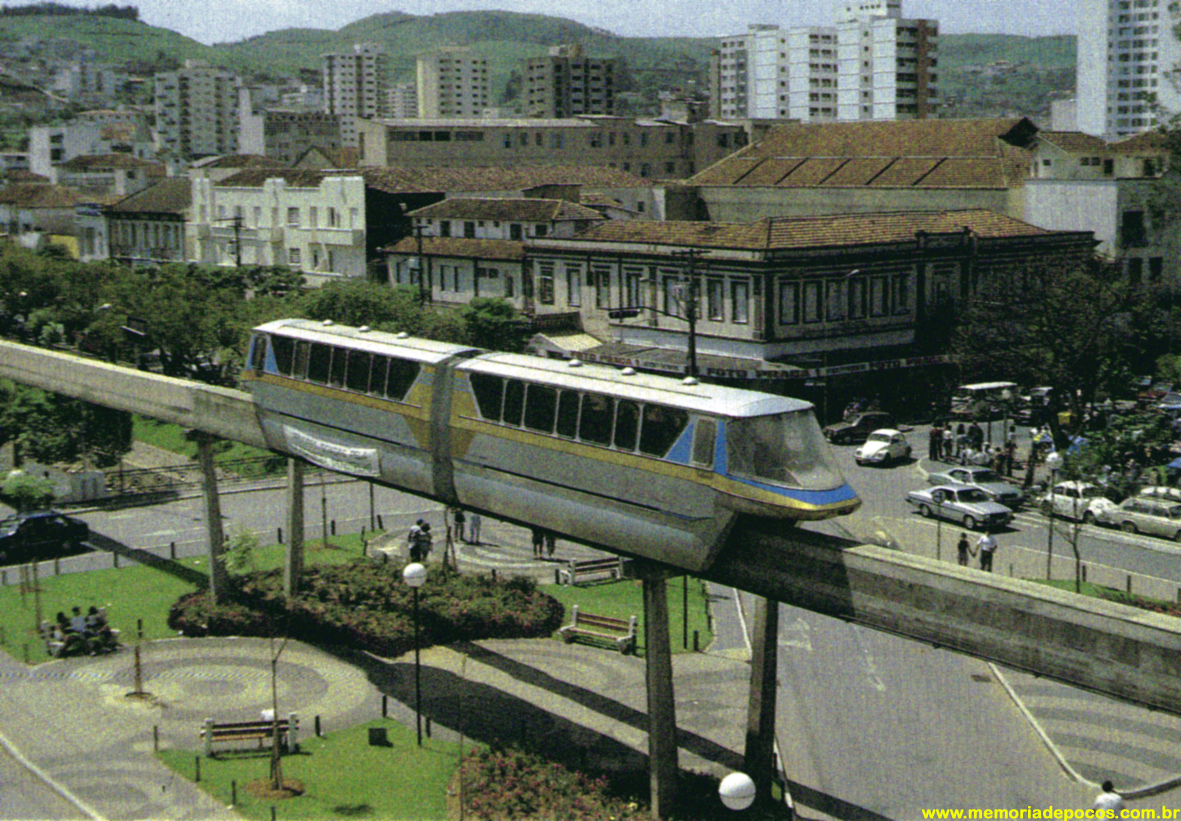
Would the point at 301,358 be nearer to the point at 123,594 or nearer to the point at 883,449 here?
the point at 123,594

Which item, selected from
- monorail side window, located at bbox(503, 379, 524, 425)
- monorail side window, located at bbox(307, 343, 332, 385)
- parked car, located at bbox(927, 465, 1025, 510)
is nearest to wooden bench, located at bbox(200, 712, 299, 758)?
monorail side window, located at bbox(503, 379, 524, 425)

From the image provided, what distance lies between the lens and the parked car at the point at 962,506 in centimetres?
4794

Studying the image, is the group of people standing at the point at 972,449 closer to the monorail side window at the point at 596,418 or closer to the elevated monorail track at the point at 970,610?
the monorail side window at the point at 596,418

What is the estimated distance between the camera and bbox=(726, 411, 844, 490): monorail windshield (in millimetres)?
Answer: 23891

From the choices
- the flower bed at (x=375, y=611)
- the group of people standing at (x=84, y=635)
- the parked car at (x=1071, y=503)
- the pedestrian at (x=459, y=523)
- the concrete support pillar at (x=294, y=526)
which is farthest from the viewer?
the parked car at (x=1071, y=503)

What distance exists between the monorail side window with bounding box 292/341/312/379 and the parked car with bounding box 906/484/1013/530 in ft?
76.8

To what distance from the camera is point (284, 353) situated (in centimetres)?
3622

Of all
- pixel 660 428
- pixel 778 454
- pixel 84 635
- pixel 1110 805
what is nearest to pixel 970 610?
pixel 1110 805

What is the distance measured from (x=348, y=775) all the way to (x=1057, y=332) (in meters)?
37.2

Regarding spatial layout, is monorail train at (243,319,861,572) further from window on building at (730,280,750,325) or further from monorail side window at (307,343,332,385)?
window on building at (730,280,750,325)

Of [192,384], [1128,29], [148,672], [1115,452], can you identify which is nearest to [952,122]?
[1115,452]

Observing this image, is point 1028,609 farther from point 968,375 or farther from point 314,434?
point 968,375

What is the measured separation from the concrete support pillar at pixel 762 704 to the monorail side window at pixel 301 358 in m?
14.0

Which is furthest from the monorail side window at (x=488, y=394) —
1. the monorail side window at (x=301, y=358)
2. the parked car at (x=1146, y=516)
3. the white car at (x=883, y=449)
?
the white car at (x=883, y=449)
